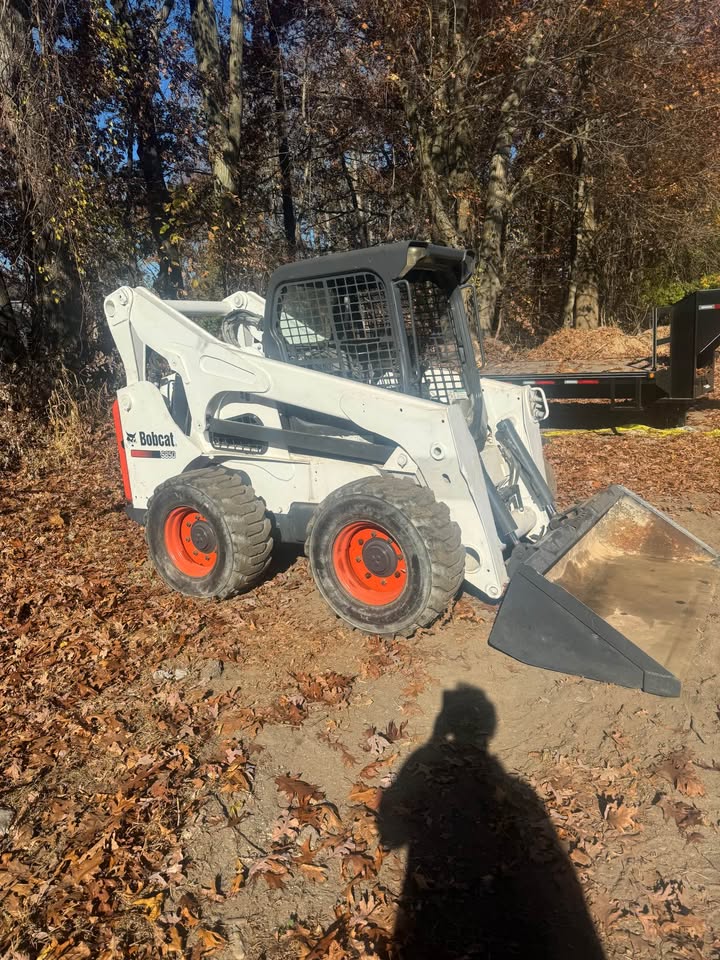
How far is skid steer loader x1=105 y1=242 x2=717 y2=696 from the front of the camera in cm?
395

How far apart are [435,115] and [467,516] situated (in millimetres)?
10849

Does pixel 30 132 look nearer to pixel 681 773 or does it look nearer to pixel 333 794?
pixel 333 794

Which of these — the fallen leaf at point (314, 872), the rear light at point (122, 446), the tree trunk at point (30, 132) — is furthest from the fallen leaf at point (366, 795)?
the tree trunk at point (30, 132)

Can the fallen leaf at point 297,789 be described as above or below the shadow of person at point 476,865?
above

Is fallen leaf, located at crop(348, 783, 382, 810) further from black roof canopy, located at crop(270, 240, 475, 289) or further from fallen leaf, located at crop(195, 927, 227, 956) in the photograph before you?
black roof canopy, located at crop(270, 240, 475, 289)

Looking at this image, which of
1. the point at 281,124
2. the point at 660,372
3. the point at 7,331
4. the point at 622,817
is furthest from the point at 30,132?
the point at 622,817

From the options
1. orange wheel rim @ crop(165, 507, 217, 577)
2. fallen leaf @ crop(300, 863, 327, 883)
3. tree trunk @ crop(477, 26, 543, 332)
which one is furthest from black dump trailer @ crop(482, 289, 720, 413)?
fallen leaf @ crop(300, 863, 327, 883)

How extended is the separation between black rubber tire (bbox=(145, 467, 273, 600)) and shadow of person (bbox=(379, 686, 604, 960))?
1898 mm

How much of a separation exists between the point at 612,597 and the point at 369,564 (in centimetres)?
156

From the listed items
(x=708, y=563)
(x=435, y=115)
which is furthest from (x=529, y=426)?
(x=435, y=115)

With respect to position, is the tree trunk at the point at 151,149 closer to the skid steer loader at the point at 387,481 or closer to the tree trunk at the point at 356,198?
the skid steer loader at the point at 387,481

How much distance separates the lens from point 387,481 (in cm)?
420

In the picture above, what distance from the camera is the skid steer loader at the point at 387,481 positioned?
3.95 m

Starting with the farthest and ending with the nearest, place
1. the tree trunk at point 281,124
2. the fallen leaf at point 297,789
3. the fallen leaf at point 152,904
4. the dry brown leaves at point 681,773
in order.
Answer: the tree trunk at point 281,124
the fallen leaf at point 297,789
the dry brown leaves at point 681,773
the fallen leaf at point 152,904
